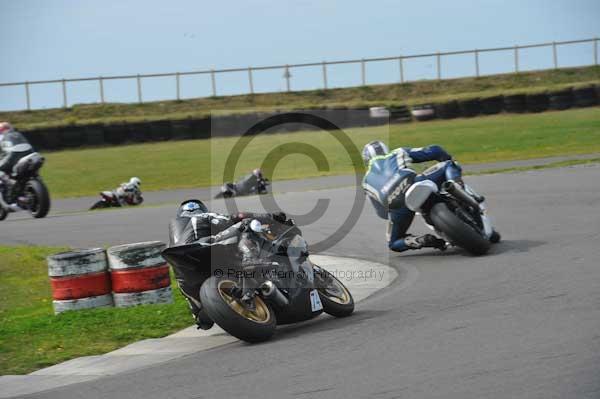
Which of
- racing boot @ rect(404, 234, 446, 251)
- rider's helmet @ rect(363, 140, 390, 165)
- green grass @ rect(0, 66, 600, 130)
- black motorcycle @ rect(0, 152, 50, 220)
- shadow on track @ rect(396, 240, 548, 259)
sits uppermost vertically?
green grass @ rect(0, 66, 600, 130)

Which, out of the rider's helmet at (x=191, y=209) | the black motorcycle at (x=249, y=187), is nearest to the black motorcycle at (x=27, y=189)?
the black motorcycle at (x=249, y=187)

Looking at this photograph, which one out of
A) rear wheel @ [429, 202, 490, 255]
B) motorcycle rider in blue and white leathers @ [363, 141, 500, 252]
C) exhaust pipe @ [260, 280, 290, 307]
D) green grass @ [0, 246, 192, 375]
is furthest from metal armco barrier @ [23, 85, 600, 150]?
exhaust pipe @ [260, 280, 290, 307]

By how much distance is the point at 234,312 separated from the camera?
6.82 m

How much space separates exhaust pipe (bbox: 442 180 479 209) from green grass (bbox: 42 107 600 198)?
15013mm

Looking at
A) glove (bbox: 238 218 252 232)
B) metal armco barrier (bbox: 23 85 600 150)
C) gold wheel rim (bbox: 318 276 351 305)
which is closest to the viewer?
glove (bbox: 238 218 252 232)

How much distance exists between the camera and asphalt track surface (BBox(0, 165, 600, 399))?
5.34 meters

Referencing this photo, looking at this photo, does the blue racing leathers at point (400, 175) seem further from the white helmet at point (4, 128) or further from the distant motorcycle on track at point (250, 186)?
the distant motorcycle on track at point (250, 186)

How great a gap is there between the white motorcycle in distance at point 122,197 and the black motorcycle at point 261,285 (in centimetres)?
1416

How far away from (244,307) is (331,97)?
36592 mm

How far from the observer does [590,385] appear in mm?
5008

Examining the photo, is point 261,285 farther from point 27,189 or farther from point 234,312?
point 27,189

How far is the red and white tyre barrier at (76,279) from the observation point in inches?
356

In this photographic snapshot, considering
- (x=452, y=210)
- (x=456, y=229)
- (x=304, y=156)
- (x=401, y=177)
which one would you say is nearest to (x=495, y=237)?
(x=452, y=210)

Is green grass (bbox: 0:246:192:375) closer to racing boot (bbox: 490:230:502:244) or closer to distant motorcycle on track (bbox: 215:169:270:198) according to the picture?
racing boot (bbox: 490:230:502:244)
